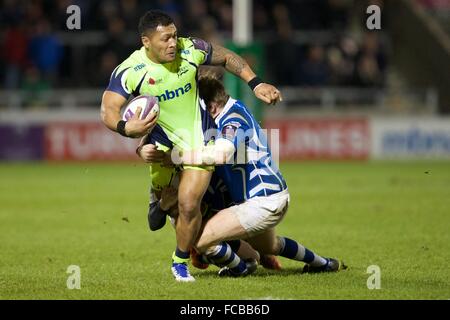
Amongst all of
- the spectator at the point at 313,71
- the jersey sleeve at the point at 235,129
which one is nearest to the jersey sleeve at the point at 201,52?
the jersey sleeve at the point at 235,129

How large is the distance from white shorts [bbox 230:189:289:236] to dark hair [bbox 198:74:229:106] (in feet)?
2.94

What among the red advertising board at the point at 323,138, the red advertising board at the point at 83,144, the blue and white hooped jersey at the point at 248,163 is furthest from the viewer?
the red advertising board at the point at 83,144

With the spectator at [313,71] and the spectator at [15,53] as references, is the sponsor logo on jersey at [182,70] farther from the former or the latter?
the spectator at [15,53]

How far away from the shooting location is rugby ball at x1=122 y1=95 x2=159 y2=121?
810cm

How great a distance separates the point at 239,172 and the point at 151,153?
2.73ft

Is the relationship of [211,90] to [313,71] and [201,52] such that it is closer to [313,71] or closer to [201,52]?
[201,52]

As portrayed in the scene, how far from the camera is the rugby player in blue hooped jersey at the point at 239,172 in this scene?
27.7 feet

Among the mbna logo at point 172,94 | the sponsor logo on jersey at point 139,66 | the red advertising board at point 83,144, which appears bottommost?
the red advertising board at point 83,144

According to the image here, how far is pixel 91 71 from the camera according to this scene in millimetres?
25656

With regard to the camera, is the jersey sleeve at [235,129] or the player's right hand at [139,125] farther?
the jersey sleeve at [235,129]

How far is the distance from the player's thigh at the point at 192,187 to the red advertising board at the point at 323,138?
15.8 meters

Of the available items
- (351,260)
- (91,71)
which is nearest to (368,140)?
(91,71)

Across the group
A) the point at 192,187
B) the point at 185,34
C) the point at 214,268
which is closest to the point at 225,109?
the point at 192,187
